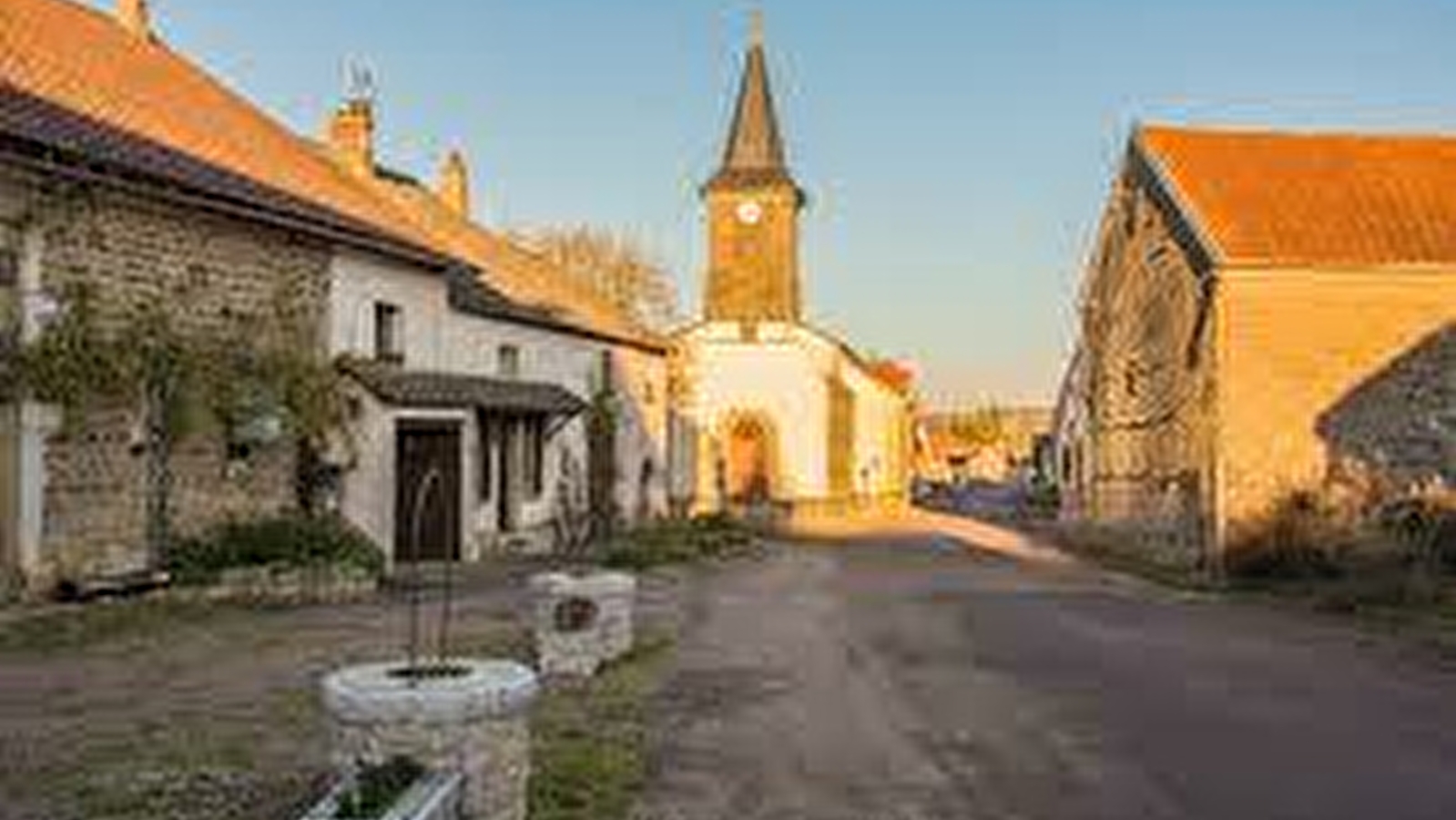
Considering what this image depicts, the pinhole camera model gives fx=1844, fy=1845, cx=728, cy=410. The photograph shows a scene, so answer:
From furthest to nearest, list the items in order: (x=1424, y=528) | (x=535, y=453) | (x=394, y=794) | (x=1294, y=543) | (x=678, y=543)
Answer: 1. (x=535, y=453)
2. (x=678, y=543)
3. (x=1294, y=543)
4. (x=1424, y=528)
5. (x=394, y=794)

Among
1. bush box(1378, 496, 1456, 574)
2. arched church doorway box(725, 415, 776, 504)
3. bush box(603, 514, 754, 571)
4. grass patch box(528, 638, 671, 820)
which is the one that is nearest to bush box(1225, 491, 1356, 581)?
bush box(1378, 496, 1456, 574)

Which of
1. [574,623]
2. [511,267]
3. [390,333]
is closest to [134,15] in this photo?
[390,333]

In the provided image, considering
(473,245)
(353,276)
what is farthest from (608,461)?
(353,276)

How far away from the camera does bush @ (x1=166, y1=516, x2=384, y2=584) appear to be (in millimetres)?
21281

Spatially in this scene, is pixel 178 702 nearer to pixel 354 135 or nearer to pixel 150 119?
pixel 150 119

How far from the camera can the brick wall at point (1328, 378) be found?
29703 mm

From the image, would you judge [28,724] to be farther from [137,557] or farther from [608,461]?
[608,461]

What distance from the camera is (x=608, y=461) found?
4091cm

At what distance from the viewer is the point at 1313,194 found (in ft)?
107

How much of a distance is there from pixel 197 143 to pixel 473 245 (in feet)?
57.4

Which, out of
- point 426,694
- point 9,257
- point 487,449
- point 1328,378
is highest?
point 9,257

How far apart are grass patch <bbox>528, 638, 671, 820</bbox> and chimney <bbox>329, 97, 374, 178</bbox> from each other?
2248 centimetres

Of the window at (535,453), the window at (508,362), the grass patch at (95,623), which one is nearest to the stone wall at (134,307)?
the grass patch at (95,623)

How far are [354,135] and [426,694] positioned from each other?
3035 cm
